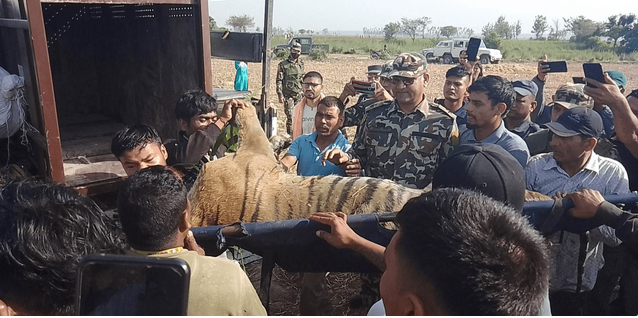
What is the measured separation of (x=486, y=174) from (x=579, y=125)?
1.36 m

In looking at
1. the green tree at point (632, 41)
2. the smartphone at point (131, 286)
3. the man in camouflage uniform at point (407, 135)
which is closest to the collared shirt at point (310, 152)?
the man in camouflage uniform at point (407, 135)

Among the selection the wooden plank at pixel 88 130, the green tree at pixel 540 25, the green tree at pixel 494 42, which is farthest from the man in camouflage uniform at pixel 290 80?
the green tree at pixel 540 25

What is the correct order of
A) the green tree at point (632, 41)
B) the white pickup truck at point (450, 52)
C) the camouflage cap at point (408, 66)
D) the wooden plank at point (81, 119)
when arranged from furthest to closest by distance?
the green tree at point (632, 41) < the white pickup truck at point (450, 52) < the wooden plank at point (81, 119) < the camouflage cap at point (408, 66)

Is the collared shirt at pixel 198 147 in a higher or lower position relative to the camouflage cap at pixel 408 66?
lower

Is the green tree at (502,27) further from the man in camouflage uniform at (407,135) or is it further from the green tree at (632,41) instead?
the man in camouflage uniform at (407,135)

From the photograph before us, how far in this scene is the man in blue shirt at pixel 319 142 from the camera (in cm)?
380

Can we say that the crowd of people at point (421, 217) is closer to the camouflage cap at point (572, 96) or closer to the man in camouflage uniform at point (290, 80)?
the camouflage cap at point (572, 96)

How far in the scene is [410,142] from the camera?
3365 millimetres

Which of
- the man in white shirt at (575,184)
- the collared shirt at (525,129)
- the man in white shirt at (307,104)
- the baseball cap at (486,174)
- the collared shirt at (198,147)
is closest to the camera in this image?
the baseball cap at (486,174)

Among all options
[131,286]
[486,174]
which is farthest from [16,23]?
[486,174]

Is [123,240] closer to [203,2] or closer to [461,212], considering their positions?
[461,212]

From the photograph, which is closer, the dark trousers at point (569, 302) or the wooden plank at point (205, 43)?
the dark trousers at point (569, 302)

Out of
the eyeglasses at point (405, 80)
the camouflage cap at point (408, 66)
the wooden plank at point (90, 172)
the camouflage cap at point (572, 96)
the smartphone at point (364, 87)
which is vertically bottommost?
the wooden plank at point (90, 172)

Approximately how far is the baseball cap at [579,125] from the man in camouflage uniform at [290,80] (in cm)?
828
